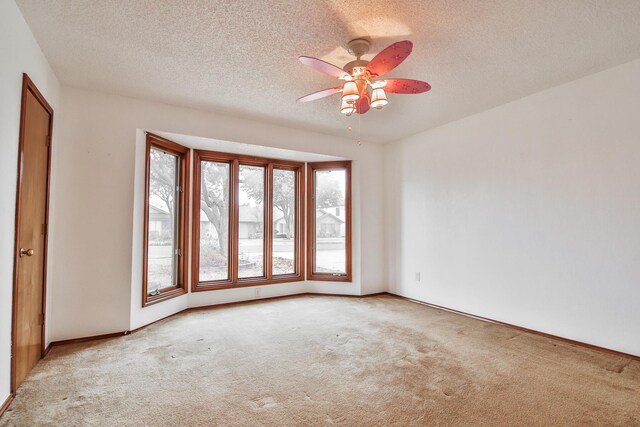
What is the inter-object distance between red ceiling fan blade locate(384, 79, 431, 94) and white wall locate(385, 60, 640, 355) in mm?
1858

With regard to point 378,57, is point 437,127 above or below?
above

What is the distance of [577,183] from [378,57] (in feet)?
8.23

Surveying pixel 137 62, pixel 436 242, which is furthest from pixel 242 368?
pixel 436 242

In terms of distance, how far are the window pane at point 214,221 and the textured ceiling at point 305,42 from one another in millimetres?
1333

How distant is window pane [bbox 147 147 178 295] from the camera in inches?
155

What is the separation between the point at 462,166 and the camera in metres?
4.32

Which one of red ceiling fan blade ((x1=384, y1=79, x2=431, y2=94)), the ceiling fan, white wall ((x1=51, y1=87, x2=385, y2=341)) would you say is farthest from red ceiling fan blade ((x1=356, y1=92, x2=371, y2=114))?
white wall ((x1=51, y1=87, x2=385, y2=341))

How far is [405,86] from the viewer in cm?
254

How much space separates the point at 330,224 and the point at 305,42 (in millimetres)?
3321

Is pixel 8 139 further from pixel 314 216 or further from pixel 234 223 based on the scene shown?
pixel 314 216

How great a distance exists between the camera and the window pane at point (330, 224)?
17.9ft

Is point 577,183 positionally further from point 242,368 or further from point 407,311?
point 242,368

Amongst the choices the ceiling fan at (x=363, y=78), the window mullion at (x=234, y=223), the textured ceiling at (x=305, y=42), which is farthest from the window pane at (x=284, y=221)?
the ceiling fan at (x=363, y=78)

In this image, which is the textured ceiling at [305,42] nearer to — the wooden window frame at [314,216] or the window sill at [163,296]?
the wooden window frame at [314,216]
